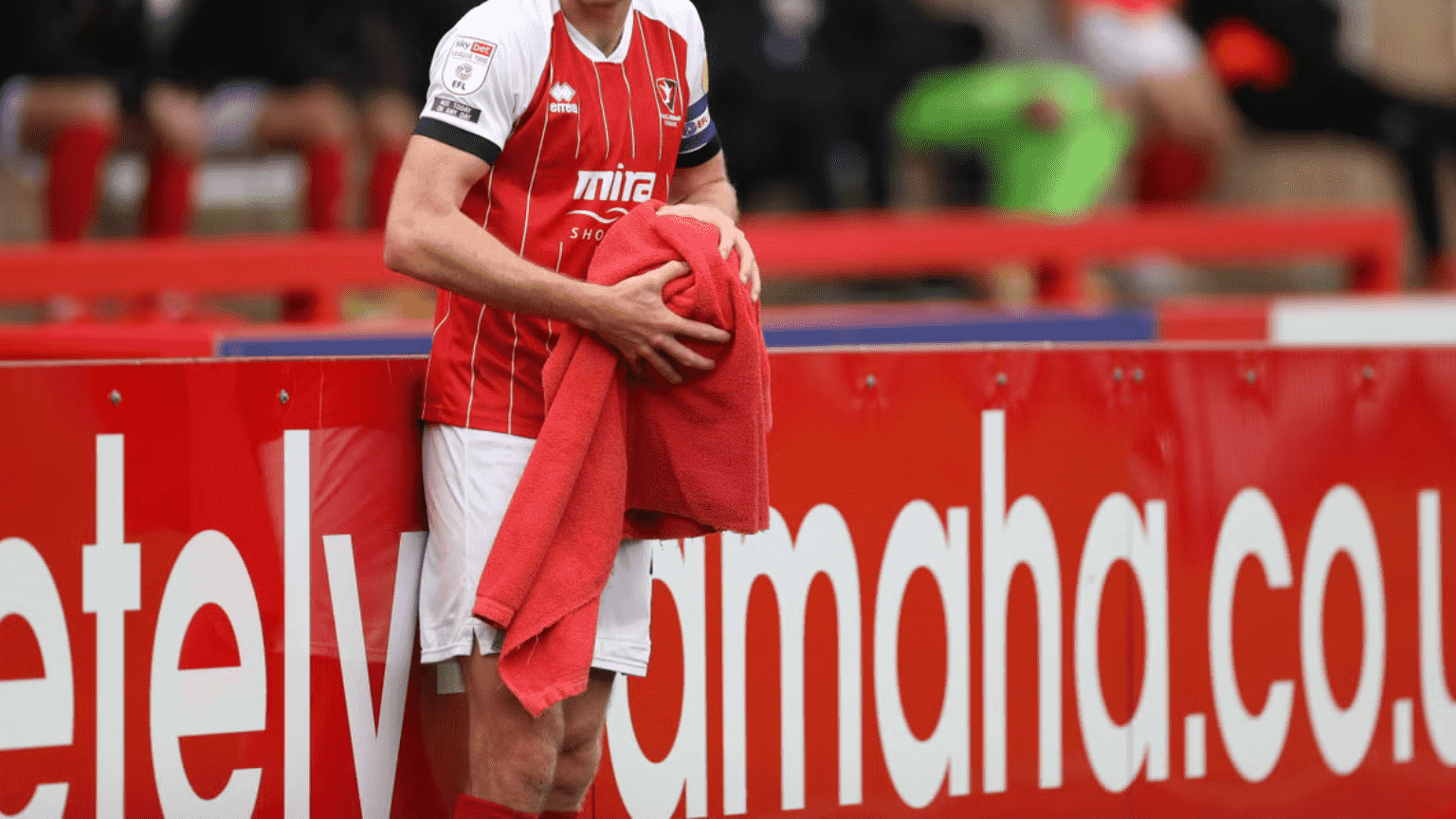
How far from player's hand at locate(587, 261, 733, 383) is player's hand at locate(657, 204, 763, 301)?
107mm

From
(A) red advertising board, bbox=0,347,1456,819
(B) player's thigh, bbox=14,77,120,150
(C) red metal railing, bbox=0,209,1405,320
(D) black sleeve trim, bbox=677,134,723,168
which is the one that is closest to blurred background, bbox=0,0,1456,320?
(B) player's thigh, bbox=14,77,120,150

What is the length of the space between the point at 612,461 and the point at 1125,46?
6.46 metres

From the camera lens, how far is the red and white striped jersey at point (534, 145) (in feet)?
8.44

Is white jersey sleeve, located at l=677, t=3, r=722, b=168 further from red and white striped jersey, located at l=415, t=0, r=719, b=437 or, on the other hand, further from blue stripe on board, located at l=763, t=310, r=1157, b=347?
→ blue stripe on board, located at l=763, t=310, r=1157, b=347

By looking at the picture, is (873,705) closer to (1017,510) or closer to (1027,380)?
(1017,510)

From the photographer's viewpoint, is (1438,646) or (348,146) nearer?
(1438,646)

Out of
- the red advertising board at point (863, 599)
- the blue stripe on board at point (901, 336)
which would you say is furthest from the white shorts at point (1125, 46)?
the red advertising board at point (863, 599)

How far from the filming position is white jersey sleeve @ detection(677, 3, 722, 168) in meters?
2.87

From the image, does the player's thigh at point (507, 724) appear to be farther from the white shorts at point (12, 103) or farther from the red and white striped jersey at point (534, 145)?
the white shorts at point (12, 103)

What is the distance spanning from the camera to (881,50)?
7.93m

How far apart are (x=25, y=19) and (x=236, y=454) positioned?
3436 millimetres

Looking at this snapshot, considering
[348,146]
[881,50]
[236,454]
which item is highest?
[881,50]

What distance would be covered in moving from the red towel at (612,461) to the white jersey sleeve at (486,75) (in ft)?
0.75

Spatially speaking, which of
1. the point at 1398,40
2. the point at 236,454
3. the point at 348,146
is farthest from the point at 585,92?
the point at 1398,40
